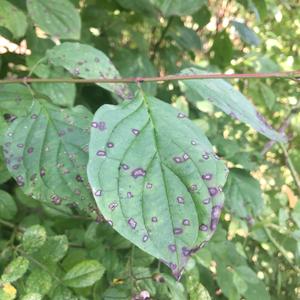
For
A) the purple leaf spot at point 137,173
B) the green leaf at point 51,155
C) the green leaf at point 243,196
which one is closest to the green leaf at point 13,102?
the green leaf at point 51,155

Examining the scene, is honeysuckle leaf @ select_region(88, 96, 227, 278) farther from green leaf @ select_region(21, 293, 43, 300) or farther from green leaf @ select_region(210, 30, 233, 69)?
green leaf @ select_region(210, 30, 233, 69)

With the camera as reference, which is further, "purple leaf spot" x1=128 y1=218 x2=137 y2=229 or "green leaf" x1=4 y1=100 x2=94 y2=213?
"green leaf" x1=4 y1=100 x2=94 y2=213

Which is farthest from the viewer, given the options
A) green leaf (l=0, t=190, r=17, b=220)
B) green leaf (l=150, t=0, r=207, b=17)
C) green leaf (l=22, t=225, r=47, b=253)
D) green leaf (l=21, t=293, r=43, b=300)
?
green leaf (l=150, t=0, r=207, b=17)

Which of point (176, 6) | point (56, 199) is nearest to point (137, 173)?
point (56, 199)

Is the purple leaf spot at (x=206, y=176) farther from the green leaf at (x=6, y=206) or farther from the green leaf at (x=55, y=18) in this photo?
the green leaf at (x=55, y=18)

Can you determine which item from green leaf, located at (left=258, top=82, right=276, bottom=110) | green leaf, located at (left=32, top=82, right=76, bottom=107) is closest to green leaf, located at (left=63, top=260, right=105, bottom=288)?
green leaf, located at (left=32, top=82, right=76, bottom=107)

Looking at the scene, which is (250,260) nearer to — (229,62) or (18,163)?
(229,62)
